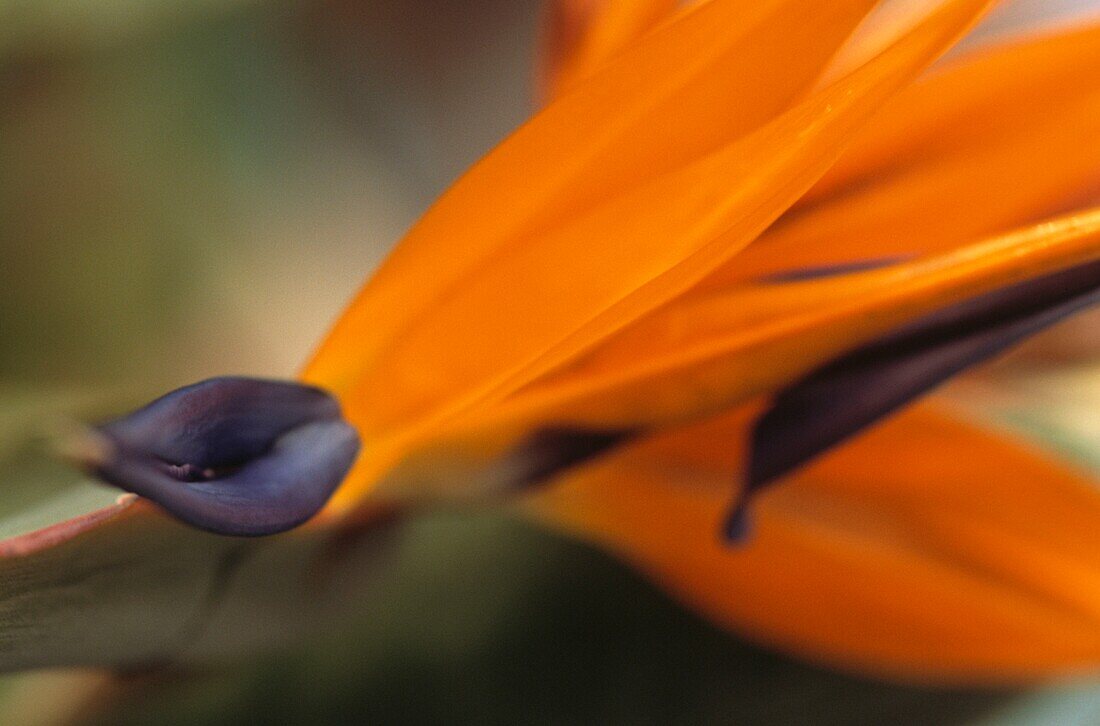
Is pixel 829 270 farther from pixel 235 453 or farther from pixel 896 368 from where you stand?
pixel 235 453

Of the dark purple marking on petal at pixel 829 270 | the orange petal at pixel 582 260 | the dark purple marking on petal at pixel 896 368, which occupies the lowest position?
the dark purple marking on petal at pixel 896 368

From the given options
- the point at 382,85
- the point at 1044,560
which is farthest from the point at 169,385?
the point at 1044,560

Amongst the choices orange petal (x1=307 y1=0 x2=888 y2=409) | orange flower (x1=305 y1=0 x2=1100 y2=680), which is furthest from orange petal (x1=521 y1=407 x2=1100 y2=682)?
orange petal (x1=307 y1=0 x2=888 y2=409)

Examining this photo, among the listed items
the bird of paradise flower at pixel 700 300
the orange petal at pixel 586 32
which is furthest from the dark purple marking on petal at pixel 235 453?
the orange petal at pixel 586 32

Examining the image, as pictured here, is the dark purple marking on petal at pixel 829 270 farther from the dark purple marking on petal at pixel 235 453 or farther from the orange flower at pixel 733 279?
the dark purple marking on petal at pixel 235 453

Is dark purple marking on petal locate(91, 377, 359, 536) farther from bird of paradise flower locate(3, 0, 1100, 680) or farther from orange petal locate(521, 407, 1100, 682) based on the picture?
orange petal locate(521, 407, 1100, 682)

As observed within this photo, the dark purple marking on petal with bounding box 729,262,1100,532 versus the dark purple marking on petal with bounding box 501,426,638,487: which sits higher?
the dark purple marking on petal with bounding box 501,426,638,487

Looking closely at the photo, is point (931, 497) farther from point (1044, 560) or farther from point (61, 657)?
point (61, 657)
